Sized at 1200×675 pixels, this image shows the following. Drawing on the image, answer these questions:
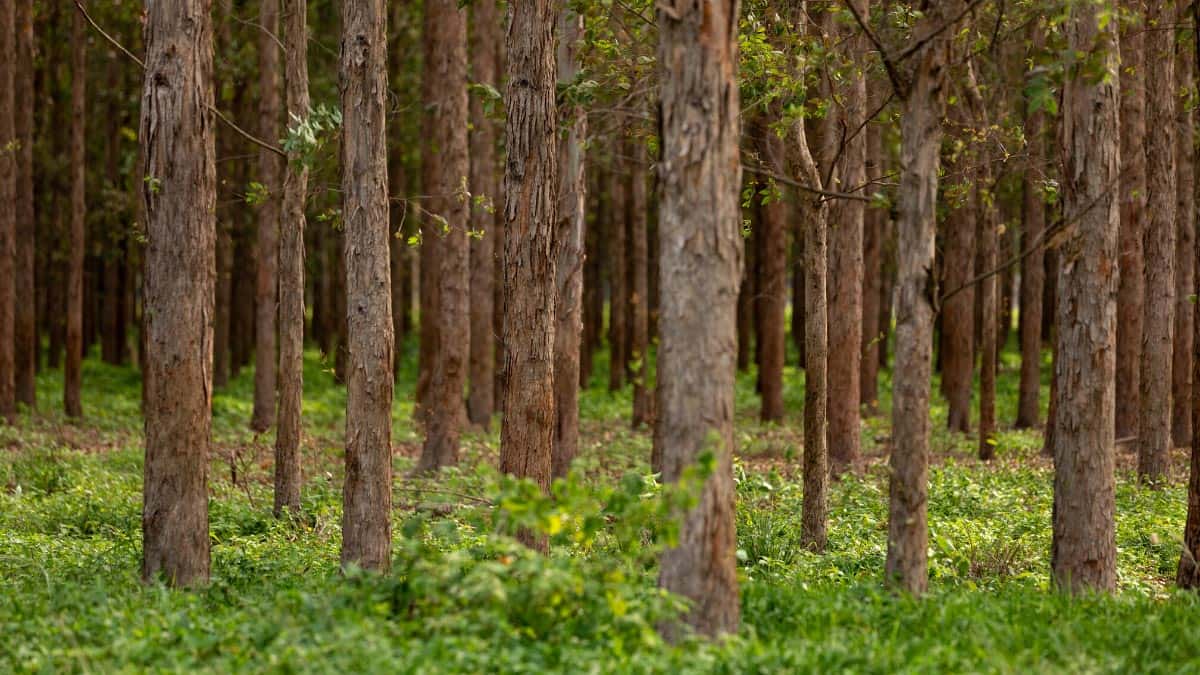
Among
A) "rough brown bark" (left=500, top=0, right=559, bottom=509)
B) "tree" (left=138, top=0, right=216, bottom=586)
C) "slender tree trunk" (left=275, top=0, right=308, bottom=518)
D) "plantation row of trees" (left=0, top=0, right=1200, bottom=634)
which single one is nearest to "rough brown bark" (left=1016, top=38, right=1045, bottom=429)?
"plantation row of trees" (left=0, top=0, right=1200, bottom=634)

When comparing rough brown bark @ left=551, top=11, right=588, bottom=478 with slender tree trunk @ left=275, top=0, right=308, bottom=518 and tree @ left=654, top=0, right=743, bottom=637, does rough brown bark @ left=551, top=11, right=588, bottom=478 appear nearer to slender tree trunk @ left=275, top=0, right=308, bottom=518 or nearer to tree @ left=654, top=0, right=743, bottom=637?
slender tree trunk @ left=275, top=0, right=308, bottom=518

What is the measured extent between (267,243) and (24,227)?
5.40 metres

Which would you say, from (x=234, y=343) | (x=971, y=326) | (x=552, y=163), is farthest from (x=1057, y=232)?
(x=234, y=343)

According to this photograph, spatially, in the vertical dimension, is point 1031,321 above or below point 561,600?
above

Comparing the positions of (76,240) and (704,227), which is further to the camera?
(76,240)

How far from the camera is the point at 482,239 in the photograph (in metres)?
20.5

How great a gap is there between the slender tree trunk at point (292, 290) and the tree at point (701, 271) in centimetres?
597

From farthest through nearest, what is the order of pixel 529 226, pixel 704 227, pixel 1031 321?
pixel 1031 321, pixel 529 226, pixel 704 227

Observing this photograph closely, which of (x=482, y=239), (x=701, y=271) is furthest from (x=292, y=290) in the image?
(x=482, y=239)

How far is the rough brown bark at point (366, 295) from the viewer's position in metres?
8.55

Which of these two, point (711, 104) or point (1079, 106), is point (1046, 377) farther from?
point (711, 104)

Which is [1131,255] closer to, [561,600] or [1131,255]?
[1131,255]

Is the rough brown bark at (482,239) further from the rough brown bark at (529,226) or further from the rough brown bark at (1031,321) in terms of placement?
the rough brown bark at (529,226)

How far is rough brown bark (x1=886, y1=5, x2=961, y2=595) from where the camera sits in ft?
23.3
